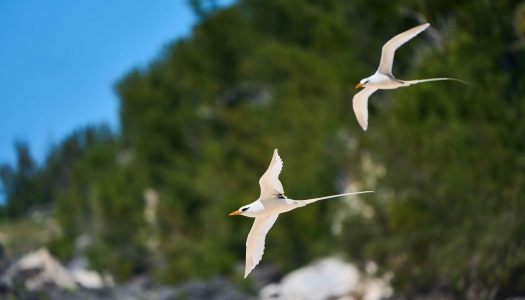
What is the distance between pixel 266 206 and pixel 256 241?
670mm

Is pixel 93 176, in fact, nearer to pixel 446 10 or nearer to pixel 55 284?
pixel 55 284

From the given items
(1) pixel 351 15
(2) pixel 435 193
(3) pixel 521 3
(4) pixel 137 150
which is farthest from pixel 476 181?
(4) pixel 137 150

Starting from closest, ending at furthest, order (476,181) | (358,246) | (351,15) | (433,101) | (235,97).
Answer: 1. (476,181)
2. (433,101)
3. (358,246)
4. (351,15)
5. (235,97)

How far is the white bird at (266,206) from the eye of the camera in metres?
6.58

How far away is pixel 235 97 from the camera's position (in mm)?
26641

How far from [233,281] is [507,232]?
9852 millimetres

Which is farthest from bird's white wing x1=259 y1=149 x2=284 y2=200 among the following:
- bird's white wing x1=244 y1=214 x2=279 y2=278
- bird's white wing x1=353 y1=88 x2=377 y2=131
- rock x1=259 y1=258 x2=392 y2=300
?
rock x1=259 y1=258 x2=392 y2=300

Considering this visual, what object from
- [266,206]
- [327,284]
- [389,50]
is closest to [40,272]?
[327,284]

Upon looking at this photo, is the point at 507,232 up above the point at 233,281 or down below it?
below

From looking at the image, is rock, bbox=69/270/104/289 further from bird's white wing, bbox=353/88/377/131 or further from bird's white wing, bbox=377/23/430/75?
bird's white wing, bbox=377/23/430/75

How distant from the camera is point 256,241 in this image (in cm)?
754

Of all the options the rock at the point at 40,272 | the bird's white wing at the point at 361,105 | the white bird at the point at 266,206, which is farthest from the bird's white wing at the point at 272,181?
the rock at the point at 40,272

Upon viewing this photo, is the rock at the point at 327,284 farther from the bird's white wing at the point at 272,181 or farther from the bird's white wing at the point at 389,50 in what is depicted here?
the bird's white wing at the point at 272,181

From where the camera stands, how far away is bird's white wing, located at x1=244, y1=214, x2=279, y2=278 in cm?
742
